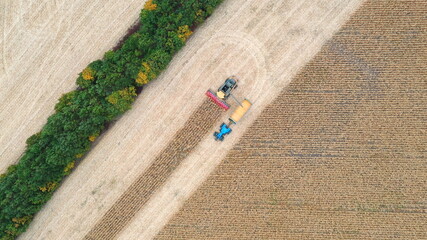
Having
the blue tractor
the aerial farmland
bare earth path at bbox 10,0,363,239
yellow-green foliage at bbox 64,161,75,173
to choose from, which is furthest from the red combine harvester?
yellow-green foliage at bbox 64,161,75,173

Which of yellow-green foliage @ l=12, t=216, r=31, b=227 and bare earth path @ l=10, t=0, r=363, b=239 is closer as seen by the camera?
yellow-green foliage @ l=12, t=216, r=31, b=227

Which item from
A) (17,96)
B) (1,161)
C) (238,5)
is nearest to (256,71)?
(238,5)

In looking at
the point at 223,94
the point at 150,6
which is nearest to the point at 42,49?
the point at 150,6

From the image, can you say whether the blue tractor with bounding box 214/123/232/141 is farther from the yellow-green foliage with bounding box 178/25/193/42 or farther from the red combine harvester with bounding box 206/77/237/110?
the yellow-green foliage with bounding box 178/25/193/42

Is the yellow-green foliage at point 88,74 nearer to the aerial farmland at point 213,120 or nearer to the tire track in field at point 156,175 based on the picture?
the aerial farmland at point 213,120

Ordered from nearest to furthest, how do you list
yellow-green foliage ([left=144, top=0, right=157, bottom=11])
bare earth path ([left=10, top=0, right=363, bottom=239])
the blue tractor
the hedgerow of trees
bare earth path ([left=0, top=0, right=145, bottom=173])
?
the hedgerow of trees, yellow-green foliage ([left=144, top=0, right=157, bottom=11]), the blue tractor, bare earth path ([left=10, top=0, right=363, bottom=239]), bare earth path ([left=0, top=0, right=145, bottom=173])

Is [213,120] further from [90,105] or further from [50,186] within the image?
[50,186]

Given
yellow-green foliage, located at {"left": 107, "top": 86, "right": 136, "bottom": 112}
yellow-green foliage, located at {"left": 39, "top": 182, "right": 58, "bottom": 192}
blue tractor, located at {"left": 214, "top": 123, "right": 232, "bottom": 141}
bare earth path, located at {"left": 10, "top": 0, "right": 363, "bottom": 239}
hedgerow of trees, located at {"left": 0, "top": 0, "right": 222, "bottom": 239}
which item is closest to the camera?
hedgerow of trees, located at {"left": 0, "top": 0, "right": 222, "bottom": 239}
